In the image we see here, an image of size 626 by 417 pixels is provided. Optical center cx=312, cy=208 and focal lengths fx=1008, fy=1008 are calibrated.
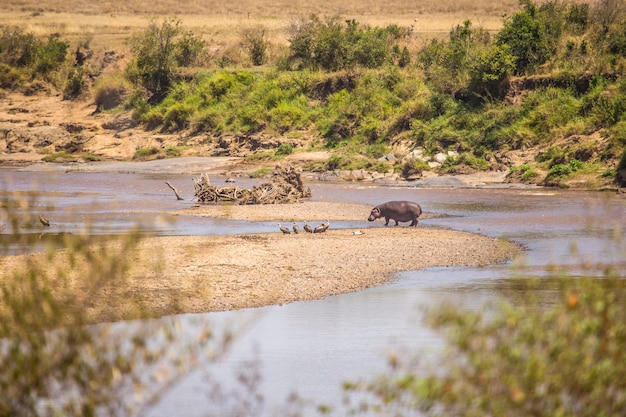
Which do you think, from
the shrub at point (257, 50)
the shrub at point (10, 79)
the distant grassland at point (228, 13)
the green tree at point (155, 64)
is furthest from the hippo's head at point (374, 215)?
the distant grassland at point (228, 13)

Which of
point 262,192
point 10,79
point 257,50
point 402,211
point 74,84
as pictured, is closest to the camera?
point 402,211

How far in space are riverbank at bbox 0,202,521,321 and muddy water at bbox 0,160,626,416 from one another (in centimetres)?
51

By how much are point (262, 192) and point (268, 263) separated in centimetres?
1179

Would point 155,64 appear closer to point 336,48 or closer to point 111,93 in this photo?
point 111,93

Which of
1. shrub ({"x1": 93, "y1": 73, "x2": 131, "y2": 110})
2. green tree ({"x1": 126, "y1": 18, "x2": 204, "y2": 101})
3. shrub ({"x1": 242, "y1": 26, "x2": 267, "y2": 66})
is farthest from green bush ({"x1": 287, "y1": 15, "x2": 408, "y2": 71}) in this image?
shrub ({"x1": 93, "y1": 73, "x2": 131, "y2": 110})

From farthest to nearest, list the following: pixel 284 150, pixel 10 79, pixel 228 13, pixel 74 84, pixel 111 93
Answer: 1. pixel 228 13
2. pixel 10 79
3. pixel 74 84
4. pixel 111 93
5. pixel 284 150

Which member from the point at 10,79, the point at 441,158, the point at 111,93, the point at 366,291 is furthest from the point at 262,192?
the point at 10,79

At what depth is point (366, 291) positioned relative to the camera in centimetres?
1550

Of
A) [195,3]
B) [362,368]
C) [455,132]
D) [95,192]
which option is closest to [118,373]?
[362,368]

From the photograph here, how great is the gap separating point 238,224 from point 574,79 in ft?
57.6

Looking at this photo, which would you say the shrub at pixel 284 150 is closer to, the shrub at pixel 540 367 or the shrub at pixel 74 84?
the shrub at pixel 74 84

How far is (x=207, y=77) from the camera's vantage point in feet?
169

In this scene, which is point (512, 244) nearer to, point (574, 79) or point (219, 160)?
point (574, 79)

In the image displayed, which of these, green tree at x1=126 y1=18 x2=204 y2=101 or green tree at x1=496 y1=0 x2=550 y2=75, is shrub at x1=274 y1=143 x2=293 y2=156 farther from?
green tree at x1=126 y1=18 x2=204 y2=101
